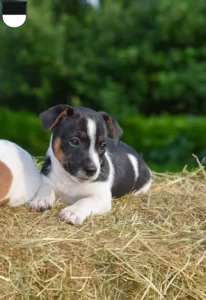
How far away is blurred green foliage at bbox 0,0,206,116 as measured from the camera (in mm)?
17141

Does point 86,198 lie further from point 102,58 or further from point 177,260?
point 102,58

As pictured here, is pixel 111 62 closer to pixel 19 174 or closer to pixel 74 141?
pixel 74 141

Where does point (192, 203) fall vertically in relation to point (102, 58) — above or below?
above

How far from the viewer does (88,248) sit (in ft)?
15.6

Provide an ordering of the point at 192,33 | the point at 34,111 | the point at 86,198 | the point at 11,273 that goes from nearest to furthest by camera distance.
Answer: the point at 11,273
the point at 86,198
the point at 192,33
the point at 34,111

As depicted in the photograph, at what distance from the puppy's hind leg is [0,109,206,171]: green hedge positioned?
5.83 meters

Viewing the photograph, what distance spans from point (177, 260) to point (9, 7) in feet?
7.26

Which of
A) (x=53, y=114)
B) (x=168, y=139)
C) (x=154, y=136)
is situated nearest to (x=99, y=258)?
(x=53, y=114)

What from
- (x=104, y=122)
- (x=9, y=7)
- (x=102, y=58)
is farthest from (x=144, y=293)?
(x=102, y=58)

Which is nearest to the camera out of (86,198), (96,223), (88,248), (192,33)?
(88,248)

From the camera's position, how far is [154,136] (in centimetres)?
1444

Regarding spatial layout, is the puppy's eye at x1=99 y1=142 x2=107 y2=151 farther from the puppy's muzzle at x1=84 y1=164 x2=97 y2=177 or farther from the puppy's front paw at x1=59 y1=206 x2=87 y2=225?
the puppy's front paw at x1=59 y1=206 x2=87 y2=225

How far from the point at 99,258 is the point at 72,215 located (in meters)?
0.69

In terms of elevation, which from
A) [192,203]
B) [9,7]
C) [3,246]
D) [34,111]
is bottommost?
[34,111]
